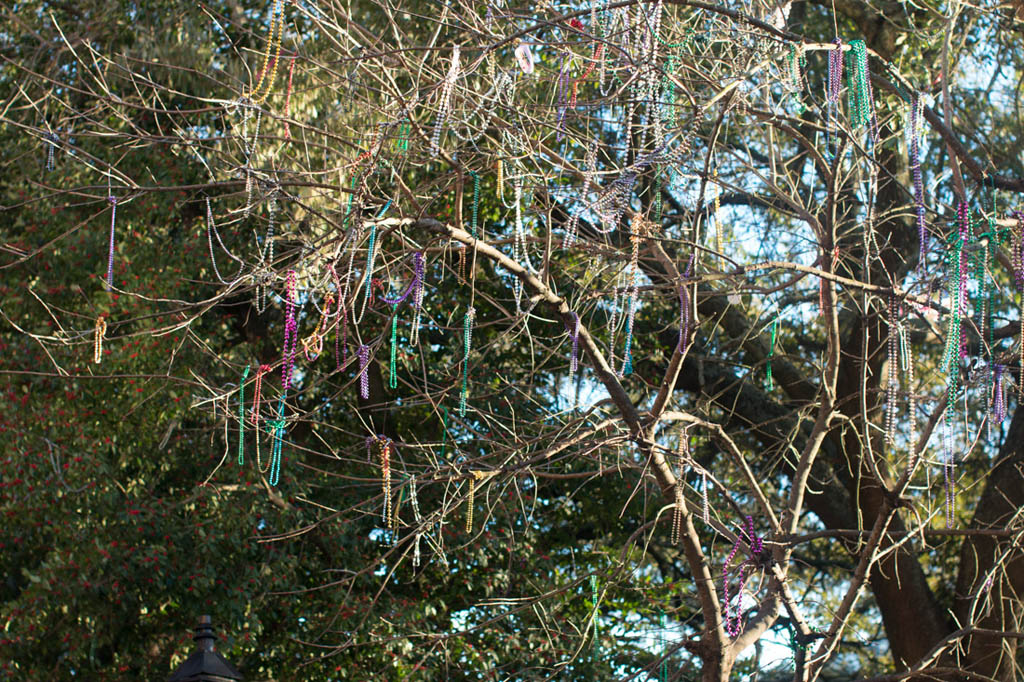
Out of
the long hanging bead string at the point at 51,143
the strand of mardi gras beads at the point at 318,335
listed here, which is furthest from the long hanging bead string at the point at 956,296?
the long hanging bead string at the point at 51,143

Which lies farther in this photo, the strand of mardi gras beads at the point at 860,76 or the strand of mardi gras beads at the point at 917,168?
the strand of mardi gras beads at the point at 860,76

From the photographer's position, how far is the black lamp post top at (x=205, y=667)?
417cm

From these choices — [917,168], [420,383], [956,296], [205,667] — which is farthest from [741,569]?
[420,383]

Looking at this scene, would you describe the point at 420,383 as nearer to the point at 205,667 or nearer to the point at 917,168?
the point at 205,667

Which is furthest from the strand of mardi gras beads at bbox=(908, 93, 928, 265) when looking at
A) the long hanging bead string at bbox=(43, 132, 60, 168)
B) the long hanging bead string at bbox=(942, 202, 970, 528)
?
the long hanging bead string at bbox=(43, 132, 60, 168)

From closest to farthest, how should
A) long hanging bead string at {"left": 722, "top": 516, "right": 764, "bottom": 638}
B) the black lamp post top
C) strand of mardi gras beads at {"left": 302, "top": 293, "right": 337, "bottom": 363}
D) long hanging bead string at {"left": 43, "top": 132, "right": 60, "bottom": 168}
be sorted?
long hanging bead string at {"left": 43, "top": 132, "right": 60, "bottom": 168} < strand of mardi gras beads at {"left": 302, "top": 293, "right": 337, "bottom": 363} < the black lamp post top < long hanging bead string at {"left": 722, "top": 516, "right": 764, "bottom": 638}

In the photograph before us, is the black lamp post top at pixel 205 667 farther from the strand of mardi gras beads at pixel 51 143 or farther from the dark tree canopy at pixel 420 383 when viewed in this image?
the strand of mardi gras beads at pixel 51 143

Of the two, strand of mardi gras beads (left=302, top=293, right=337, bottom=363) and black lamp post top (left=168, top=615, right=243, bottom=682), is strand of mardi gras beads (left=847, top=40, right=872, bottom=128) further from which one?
black lamp post top (left=168, top=615, right=243, bottom=682)

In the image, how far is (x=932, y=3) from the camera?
6.40m

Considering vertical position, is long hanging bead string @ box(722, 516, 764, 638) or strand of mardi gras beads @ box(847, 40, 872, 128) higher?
strand of mardi gras beads @ box(847, 40, 872, 128)

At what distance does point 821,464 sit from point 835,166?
3.54 meters

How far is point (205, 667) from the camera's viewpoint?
419 cm

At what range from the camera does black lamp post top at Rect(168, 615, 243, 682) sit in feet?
13.7

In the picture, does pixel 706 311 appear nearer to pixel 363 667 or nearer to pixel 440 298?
pixel 440 298
